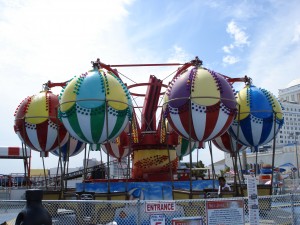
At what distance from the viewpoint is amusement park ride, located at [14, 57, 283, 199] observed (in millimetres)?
10273

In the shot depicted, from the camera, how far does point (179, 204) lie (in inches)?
401

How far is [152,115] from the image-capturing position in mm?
13359

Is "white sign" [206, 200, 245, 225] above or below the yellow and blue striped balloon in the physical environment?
below

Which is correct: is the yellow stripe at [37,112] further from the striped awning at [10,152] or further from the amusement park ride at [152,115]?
the striped awning at [10,152]

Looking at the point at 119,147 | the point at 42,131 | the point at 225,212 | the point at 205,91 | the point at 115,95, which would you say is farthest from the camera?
the point at 119,147

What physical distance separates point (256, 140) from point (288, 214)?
2.63 meters

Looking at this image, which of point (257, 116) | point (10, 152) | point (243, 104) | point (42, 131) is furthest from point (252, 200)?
point (10, 152)

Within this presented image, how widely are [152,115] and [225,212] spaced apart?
6.60 m

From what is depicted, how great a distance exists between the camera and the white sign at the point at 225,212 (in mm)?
7012

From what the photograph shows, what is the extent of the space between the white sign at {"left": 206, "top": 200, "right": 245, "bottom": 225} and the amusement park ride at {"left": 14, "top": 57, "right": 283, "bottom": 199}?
2940 millimetres

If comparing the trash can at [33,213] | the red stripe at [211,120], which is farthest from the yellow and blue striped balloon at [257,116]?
the trash can at [33,213]

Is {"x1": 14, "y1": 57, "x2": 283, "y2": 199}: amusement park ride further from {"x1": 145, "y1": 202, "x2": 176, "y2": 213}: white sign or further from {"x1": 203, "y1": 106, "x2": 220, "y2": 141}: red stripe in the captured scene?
{"x1": 145, "y1": 202, "x2": 176, "y2": 213}: white sign

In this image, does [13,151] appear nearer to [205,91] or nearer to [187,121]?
[187,121]

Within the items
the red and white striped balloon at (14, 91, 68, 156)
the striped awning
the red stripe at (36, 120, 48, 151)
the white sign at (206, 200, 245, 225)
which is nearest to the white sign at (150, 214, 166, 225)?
the white sign at (206, 200, 245, 225)
